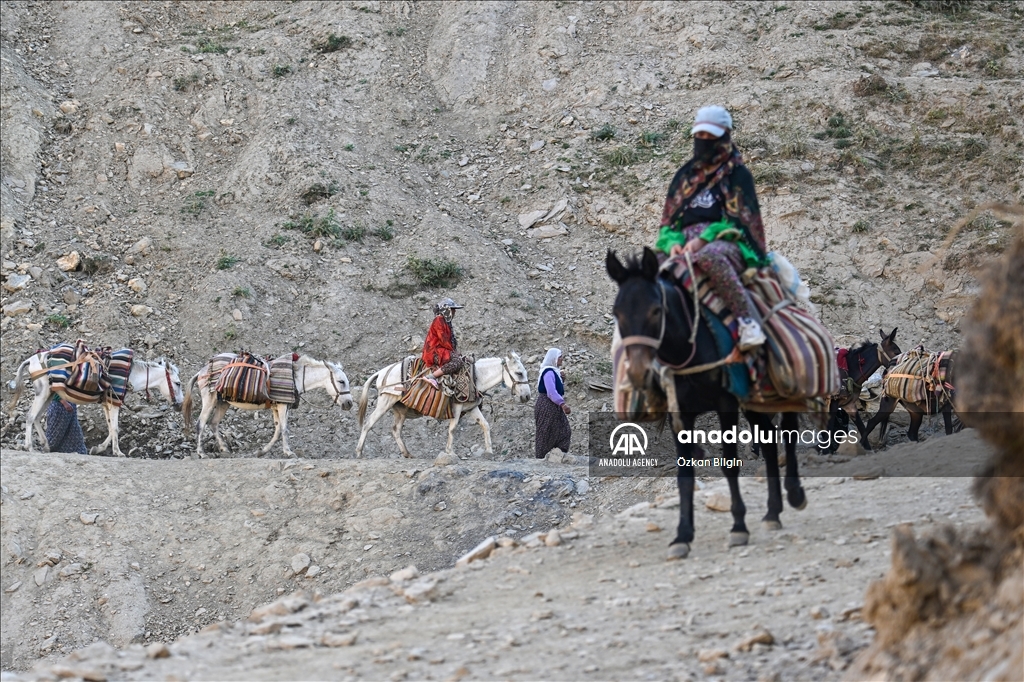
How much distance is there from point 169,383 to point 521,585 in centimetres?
1084

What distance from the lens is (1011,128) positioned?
2248cm

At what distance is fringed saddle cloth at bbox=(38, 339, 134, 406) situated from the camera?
14.8 metres

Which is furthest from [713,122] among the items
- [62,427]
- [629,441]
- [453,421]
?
[62,427]

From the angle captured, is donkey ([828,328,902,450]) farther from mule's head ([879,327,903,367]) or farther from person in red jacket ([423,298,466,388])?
person in red jacket ([423,298,466,388])

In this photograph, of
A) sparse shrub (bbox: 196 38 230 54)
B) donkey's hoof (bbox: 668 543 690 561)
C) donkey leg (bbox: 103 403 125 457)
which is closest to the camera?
donkey's hoof (bbox: 668 543 690 561)

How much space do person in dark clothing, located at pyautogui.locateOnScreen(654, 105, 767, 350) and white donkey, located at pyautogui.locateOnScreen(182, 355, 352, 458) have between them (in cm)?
930

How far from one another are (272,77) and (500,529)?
698 inches

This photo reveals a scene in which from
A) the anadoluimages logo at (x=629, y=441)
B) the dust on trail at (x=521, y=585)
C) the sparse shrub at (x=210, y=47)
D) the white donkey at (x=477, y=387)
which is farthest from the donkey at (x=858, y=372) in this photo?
the sparse shrub at (x=210, y=47)

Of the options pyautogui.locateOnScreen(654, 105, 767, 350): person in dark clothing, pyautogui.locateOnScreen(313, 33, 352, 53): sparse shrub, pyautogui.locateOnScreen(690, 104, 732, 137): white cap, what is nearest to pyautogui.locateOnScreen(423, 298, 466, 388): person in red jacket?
pyautogui.locateOnScreen(654, 105, 767, 350): person in dark clothing

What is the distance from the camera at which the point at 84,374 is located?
48.6 ft

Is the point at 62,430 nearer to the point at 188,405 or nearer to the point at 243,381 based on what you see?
the point at 188,405

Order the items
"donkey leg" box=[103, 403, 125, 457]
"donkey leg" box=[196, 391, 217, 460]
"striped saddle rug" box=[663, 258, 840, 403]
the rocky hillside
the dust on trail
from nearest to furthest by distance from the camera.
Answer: the dust on trail, "striped saddle rug" box=[663, 258, 840, 403], "donkey leg" box=[103, 403, 125, 457], "donkey leg" box=[196, 391, 217, 460], the rocky hillside

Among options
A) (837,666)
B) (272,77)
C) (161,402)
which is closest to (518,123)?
(272,77)

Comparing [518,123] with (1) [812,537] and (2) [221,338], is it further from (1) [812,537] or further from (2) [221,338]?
(1) [812,537]
